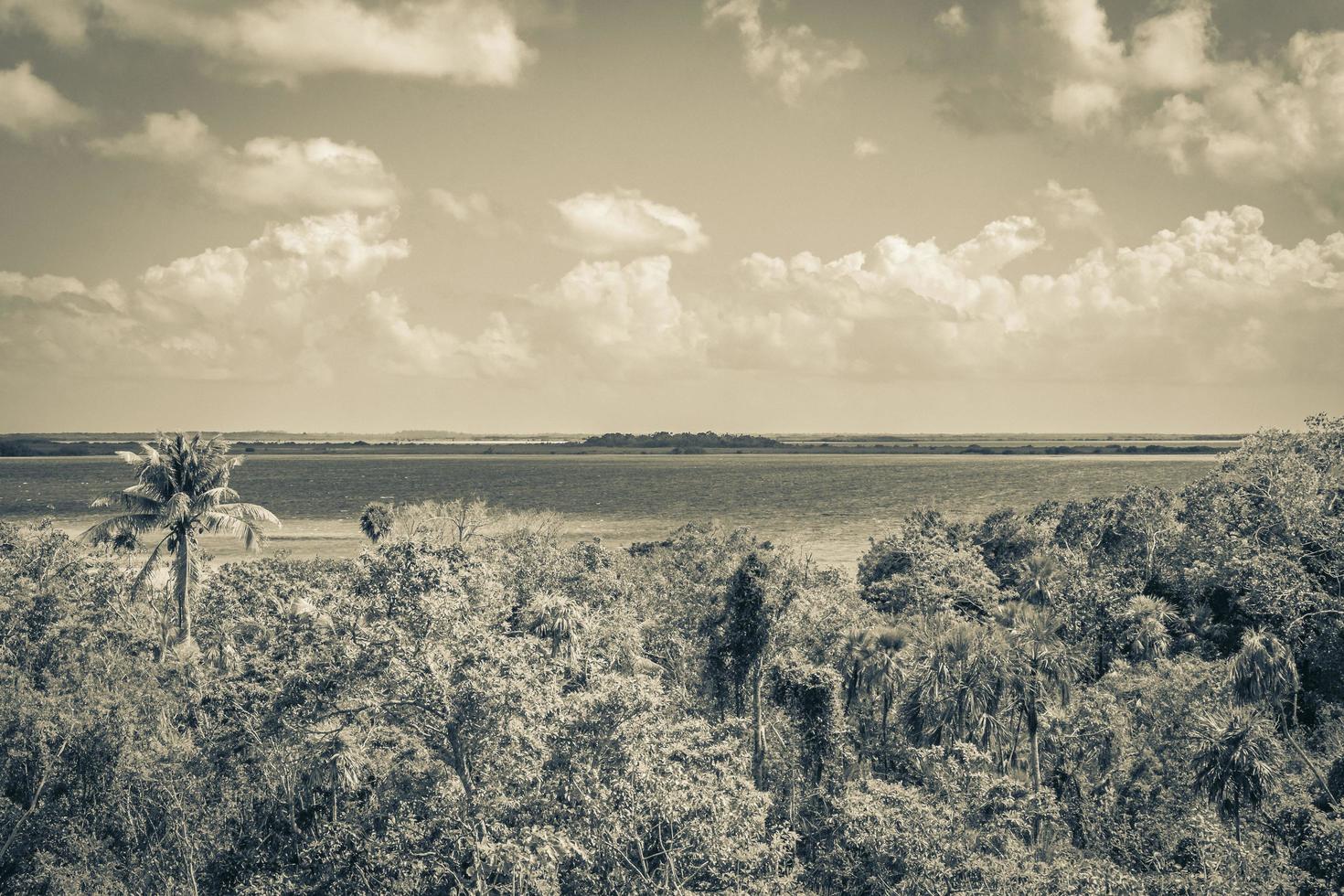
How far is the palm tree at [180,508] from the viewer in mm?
36000

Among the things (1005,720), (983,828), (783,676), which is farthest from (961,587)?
(983,828)

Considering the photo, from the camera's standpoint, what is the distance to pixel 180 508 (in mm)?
36344

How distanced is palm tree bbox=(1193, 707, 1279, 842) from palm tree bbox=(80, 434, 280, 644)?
32925mm

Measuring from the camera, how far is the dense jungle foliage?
55.5 ft

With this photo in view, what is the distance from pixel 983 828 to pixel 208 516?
31.3 m

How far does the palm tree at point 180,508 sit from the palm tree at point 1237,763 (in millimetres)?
32925

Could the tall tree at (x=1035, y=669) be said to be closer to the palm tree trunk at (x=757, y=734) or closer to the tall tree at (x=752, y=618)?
the tall tree at (x=752, y=618)

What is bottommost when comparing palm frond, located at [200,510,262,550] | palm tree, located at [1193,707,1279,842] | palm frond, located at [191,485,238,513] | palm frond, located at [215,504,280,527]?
palm tree, located at [1193,707,1279,842]

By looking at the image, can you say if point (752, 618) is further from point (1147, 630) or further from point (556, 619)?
point (1147, 630)

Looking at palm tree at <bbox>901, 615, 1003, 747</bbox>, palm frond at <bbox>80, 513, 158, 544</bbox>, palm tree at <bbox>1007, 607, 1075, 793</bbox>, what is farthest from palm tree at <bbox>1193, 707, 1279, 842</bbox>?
palm frond at <bbox>80, 513, 158, 544</bbox>

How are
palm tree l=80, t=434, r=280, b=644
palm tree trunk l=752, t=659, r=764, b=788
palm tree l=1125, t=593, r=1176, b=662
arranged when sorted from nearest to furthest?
palm tree trunk l=752, t=659, r=764, b=788 → palm tree l=1125, t=593, r=1176, b=662 → palm tree l=80, t=434, r=280, b=644

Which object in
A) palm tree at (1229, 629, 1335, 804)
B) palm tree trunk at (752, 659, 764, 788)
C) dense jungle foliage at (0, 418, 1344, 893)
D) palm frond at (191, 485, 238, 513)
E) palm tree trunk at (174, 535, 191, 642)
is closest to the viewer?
dense jungle foliage at (0, 418, 1344, 893)

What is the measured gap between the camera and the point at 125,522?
117 feet

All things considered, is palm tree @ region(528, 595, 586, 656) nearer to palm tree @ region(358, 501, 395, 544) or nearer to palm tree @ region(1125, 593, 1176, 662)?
palm tree @ region(1125, 593, 1176, 662)
